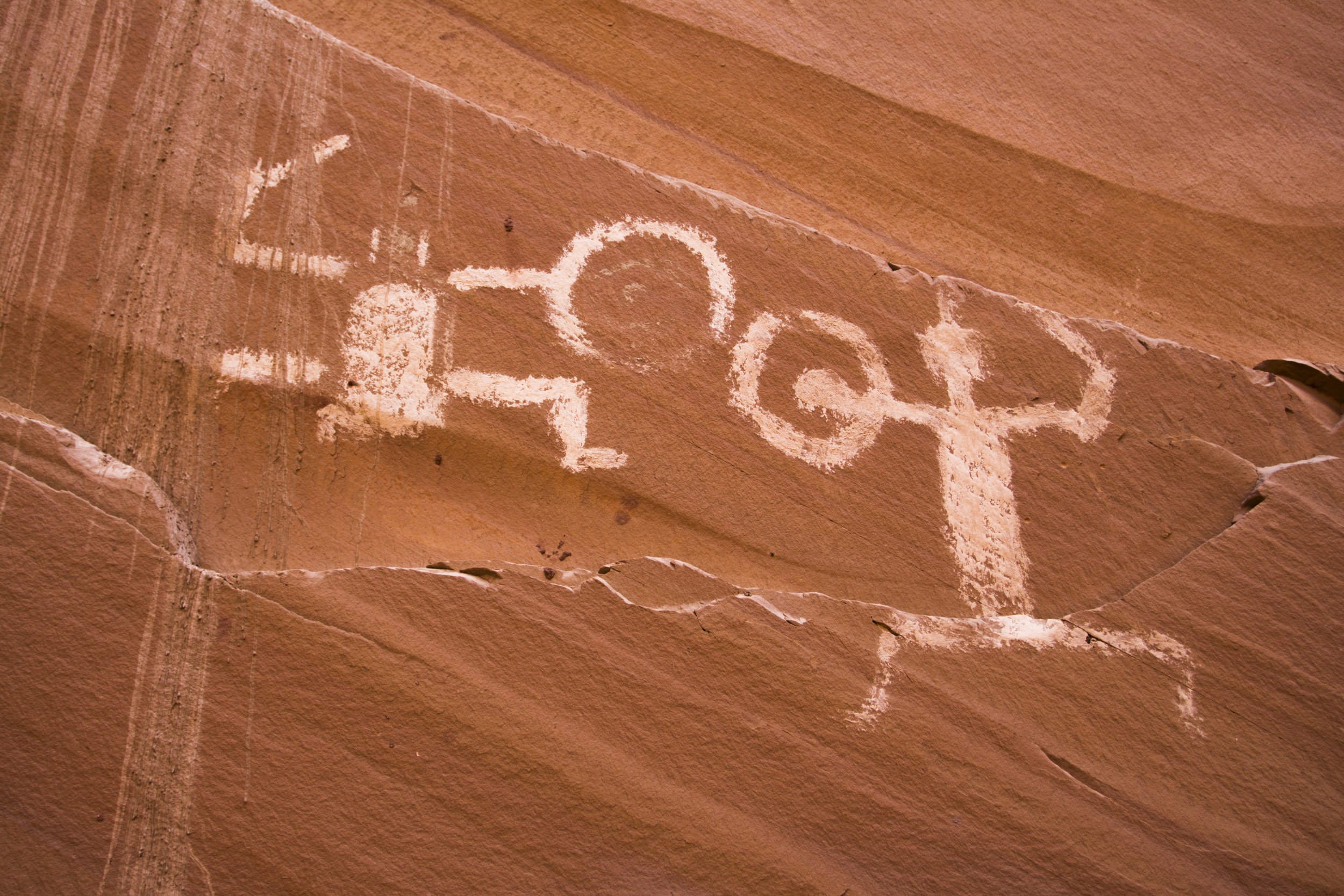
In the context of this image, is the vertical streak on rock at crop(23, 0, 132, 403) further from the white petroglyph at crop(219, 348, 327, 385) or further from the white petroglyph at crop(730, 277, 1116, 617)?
the white petroglyph at crop(730, 277, 1116, 617)

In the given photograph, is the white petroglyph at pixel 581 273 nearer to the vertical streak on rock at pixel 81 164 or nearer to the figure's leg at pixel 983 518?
the figure's leg at pixel 983 518

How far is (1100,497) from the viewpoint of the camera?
7.54 ft

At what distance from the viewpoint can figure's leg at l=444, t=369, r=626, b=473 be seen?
2160 mm

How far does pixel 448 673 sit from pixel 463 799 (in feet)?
0.96

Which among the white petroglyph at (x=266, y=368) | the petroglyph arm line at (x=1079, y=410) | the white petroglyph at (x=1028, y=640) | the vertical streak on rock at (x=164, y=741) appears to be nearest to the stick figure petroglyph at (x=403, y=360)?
the white petroglyph at (x=266, y=368)

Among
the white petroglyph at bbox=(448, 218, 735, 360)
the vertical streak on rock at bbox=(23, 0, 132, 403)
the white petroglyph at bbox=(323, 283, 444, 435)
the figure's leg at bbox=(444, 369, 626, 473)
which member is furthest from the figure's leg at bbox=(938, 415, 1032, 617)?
the vertical streak on rock at bbox=(23, 0, 132, 403)

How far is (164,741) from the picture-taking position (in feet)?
5.51

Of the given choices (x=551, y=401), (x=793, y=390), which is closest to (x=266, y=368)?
(x=551, y=401)

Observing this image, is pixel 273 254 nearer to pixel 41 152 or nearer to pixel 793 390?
pixel 41 152

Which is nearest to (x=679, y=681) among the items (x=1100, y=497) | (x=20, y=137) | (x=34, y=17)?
(x=1100, y=497)

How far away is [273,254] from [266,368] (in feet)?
1.15

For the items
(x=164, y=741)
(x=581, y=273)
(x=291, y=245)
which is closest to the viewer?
(x=164, y=741)

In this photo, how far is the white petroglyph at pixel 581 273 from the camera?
2.25 meters

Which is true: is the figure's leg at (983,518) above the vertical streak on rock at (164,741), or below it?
above
